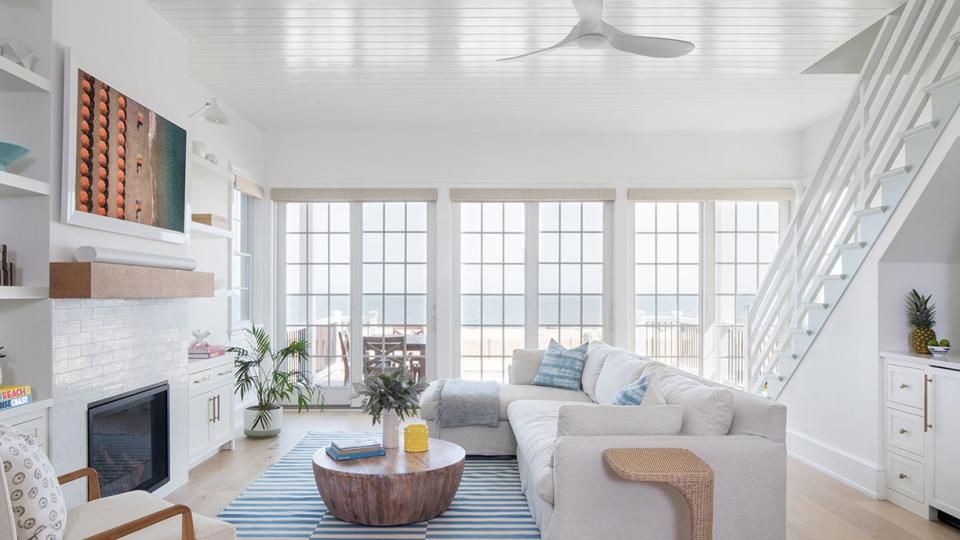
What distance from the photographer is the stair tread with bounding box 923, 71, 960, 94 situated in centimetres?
332

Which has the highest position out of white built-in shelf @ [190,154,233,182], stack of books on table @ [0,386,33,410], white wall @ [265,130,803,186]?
white wall @ [265,130,803,186]

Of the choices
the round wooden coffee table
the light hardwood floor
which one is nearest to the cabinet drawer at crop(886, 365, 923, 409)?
the light hardwood floor

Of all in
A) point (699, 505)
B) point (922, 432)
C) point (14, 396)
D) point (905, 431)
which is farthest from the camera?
point (905, 431)

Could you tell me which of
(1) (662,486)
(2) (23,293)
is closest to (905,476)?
(1) (662,486)

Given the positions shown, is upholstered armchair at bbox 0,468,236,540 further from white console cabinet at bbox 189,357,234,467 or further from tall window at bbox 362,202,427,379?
tall window at bbox 362,202,427,379

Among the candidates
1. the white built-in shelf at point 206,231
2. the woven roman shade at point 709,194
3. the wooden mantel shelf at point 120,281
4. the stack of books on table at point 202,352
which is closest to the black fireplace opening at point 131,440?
the wooden mantel shelf at point 120,281

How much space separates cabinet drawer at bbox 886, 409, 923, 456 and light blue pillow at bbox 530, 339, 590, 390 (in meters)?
2.09

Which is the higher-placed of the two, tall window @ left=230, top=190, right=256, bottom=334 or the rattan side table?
tall window @ left=230, top=190, right=256, bottom=334

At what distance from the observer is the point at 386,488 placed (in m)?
3.39

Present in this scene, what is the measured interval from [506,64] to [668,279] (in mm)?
3181

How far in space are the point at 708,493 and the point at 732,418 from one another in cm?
61

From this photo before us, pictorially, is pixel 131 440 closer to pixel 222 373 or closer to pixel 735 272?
pixel 222 373

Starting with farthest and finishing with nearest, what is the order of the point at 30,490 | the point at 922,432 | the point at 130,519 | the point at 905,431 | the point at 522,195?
the point at 522,195, the point at 905,431, the point at 922,432, the point at 130,519, the point at 30,490

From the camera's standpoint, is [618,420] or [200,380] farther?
[200,380]
